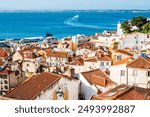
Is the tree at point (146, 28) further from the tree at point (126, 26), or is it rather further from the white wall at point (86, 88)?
the white wall at point (86, 88)

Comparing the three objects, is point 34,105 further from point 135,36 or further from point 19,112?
point 135,36

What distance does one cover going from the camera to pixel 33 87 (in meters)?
2.81

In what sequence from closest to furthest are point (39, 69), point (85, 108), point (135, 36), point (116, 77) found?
point (85, 108), point (116, 77), point (39, 69), point (135, 36)

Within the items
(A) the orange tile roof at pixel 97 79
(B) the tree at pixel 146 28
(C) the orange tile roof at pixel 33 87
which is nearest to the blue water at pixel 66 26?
(B) the tree at pixel 146 28

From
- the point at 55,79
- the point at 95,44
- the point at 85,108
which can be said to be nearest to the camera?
the point at 85,108

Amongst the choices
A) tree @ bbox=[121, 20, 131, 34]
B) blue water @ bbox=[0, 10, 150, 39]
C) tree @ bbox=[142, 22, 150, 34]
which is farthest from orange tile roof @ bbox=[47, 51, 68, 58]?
blue water @ bbox=[0, 10, 150, 39]

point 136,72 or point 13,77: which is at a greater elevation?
point 136,72

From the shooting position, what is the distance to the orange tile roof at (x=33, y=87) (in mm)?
2609

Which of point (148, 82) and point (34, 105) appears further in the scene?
point (148, 82)

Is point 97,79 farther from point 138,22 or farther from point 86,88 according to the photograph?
point 138,22

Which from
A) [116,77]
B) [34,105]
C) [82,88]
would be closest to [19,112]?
[34,105]

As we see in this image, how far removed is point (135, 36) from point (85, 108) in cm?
681

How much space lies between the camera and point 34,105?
1248 mm

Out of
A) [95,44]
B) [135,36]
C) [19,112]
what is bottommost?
[95,44]
